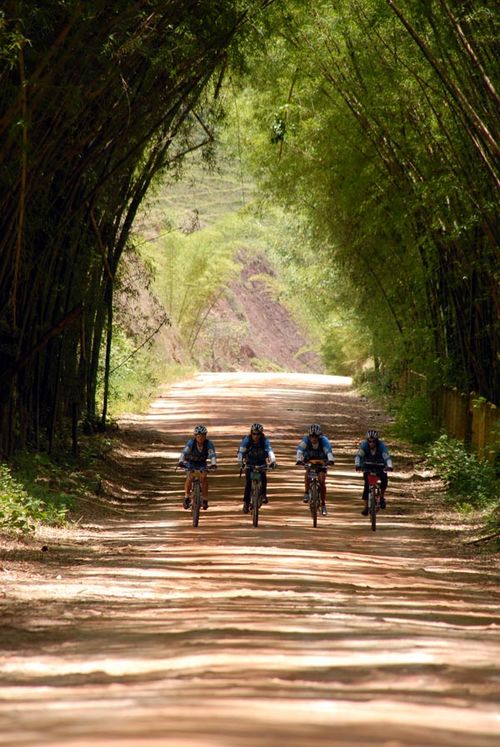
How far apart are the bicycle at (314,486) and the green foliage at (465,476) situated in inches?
71.0

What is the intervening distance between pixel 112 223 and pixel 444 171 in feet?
16.2

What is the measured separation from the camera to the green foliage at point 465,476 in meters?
13.7

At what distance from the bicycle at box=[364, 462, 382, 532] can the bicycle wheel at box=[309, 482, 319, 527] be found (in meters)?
0.51

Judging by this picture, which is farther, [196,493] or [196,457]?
[196,457]

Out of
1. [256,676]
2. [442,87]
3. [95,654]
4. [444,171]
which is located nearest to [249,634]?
[95,654]

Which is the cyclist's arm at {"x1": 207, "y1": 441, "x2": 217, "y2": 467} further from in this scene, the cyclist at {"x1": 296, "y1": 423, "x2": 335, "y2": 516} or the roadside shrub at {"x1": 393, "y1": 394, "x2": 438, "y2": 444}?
the roadside shrub at {"x1": 393, "y1": 394, "x2": 438, "y2": 444}

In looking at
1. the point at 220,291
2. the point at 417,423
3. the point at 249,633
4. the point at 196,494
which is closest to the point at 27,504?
the point at 196,494

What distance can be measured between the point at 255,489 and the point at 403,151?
5.80m

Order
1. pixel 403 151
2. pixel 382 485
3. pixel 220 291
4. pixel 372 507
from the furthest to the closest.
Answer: pixel 220 291, pixel 403 151, pixel 382 485, pixel 372 507

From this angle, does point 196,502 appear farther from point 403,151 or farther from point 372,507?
point 403,151

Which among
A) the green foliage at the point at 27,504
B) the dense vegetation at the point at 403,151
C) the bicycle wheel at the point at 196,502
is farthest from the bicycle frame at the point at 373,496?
the green foliage at the point at 27,504

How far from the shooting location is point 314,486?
488 inches

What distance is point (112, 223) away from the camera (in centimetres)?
1703

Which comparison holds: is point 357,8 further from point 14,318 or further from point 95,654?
point 95,654
